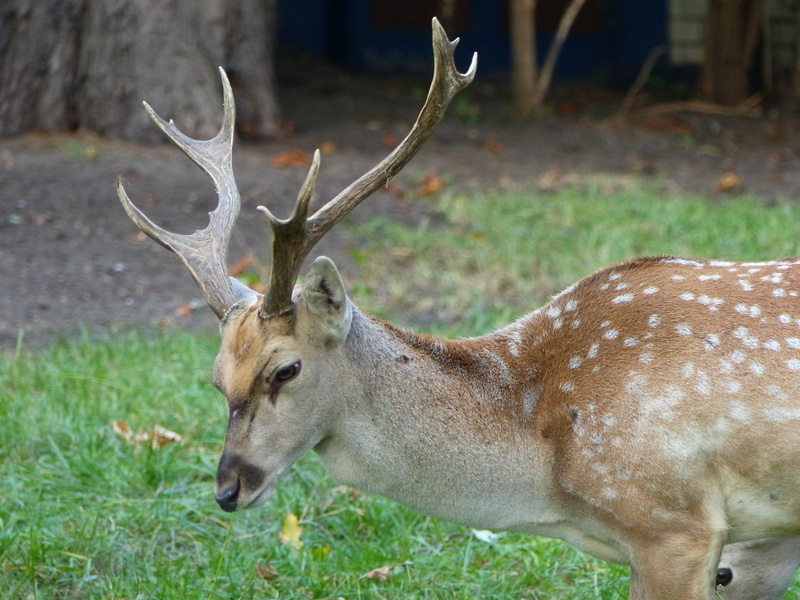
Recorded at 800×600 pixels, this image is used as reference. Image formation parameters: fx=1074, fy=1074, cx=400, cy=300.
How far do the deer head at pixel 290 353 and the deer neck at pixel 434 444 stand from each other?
0.32 ft

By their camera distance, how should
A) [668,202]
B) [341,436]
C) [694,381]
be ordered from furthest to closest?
1. [668,202]
2. [341,436]
3. [694,381]

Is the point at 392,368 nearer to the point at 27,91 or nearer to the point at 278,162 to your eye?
the point at 278,162

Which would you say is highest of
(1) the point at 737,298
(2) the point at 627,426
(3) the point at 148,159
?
(1) the point at 737,298

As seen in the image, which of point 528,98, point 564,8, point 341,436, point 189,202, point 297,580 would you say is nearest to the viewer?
point 341,436

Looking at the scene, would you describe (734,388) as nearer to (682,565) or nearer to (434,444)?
(682,565)

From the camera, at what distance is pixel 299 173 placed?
8961 mm

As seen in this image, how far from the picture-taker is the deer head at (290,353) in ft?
10.7

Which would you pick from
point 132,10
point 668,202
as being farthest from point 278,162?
point 668,202

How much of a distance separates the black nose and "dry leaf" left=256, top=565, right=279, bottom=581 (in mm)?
819

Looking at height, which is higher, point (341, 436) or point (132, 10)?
point (132, 10)

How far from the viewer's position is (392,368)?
351 cm

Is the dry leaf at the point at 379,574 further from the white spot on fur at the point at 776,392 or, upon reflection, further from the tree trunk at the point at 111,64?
the tree trunk at the point at 111,64

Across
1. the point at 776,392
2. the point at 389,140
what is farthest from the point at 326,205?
the point at 389,140

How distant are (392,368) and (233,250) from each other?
4368mm
